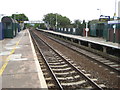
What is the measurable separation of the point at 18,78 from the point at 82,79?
8.01 feet

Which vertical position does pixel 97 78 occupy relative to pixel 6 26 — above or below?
below

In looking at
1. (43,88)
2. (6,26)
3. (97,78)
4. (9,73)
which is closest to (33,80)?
(43,88)

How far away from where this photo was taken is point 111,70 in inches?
361

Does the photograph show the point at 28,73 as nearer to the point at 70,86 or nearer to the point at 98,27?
the point at 70,86

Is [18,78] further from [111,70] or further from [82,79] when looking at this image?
[111,70]

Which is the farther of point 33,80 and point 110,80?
point 110,80

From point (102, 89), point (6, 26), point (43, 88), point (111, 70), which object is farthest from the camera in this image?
point (6, 26)

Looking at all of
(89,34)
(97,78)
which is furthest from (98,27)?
(97,78)

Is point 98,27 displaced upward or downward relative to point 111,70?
upward

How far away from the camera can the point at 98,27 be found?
92.2 feet

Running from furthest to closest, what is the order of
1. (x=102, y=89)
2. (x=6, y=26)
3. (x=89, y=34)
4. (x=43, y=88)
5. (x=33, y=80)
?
(x=89, y=34)
(x=6, y=26)
(x=33, y=80)
(x=102, y=89)
(x=43, y=88)

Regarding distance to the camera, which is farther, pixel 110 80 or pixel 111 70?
pixel 111 70

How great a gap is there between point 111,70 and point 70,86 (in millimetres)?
3332

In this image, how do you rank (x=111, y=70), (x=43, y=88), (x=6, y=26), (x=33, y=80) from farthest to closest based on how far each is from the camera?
(x=6, y=26) < (x=111, y=70) < (x=33, y=80) < (x=43, y=88)
